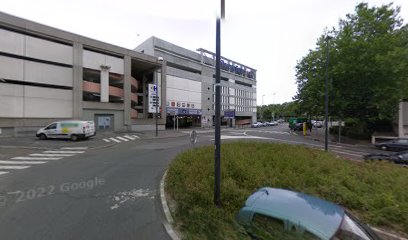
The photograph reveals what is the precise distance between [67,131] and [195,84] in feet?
112

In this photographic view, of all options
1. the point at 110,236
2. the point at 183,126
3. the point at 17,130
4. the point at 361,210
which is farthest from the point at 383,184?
the point at 183,126

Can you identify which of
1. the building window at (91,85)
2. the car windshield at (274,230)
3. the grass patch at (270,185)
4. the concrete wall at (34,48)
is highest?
the concrete wall at (34,48)

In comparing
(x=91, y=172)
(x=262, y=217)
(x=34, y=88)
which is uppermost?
(x=34, y=88)

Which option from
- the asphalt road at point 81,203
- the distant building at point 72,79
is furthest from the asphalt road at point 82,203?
the distant building at point 72,79

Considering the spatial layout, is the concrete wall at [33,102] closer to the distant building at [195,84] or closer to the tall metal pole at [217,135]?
the distant building at [195,84]

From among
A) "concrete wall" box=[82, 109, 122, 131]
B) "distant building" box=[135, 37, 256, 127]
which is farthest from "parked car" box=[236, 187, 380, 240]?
"distant building" box=[135, 37, 256, 127]

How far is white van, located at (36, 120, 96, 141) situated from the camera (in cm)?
2128

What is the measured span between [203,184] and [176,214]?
126cm

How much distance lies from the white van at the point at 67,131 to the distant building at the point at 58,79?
4.46 m

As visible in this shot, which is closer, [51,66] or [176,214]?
[176,214]

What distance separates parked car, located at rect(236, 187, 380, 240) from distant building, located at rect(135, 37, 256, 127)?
42.1 metres

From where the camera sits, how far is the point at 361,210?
5.65 m

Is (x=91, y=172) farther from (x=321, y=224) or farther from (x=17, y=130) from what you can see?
(x=17, y=130)

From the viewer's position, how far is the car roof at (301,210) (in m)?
2.85
